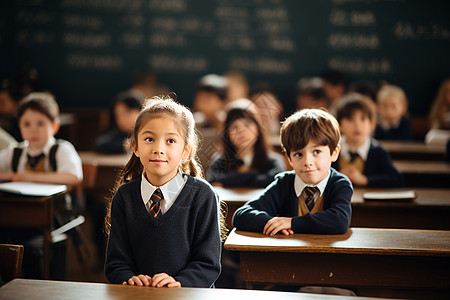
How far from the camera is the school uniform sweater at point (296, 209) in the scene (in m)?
1.94

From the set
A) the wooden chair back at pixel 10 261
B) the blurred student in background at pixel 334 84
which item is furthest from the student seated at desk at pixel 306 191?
the blurred student in background at pixel 334 84

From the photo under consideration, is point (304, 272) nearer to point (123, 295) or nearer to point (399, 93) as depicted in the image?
point (123, 295)

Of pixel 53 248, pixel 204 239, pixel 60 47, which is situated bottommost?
pixel 53 248

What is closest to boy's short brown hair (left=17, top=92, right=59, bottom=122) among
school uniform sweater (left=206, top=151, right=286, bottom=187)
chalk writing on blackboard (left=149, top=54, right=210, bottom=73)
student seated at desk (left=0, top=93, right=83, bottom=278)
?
student seated at desk (left=0, top=93, right=83, bottom=278)

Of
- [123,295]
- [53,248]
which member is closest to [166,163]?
[123,295]

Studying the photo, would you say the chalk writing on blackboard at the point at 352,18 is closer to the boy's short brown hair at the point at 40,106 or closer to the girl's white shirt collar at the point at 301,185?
the boy's short brown hair at the point at 40,106

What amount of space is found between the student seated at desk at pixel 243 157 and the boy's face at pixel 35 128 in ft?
3.04

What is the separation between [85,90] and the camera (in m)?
7.20

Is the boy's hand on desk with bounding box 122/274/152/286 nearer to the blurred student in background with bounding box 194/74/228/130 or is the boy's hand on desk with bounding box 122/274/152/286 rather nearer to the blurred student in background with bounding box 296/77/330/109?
the blurred student in background with bounding box 194/74/228/130

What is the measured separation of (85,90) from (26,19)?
116cm

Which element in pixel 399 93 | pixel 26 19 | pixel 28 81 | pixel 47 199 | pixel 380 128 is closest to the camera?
pixel 47 199

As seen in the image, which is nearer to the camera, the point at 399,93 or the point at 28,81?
the point at 399,93

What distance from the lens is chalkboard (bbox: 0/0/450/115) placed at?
6.73 metres

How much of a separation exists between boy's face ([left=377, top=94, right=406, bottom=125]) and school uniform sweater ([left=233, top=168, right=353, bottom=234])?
328 centimetres
